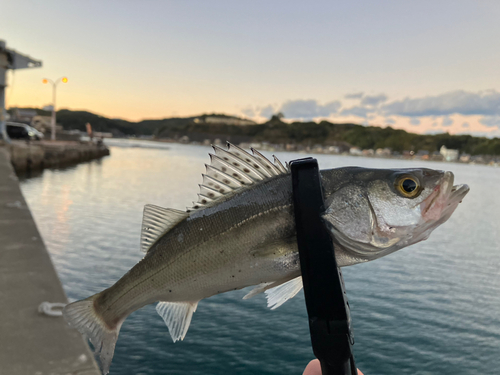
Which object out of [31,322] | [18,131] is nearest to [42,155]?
[18,131]

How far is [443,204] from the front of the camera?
1.17 m

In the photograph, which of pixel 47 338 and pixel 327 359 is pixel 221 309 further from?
pixel 327 359

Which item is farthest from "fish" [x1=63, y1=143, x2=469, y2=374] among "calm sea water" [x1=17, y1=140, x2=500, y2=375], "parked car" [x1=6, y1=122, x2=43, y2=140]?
"parked car" [x1=6, y1=122, x2=43, y2=140]

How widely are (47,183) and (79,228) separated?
15.0 m

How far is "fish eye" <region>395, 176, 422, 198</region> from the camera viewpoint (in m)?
1.20

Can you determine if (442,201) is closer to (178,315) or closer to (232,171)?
(232,171)

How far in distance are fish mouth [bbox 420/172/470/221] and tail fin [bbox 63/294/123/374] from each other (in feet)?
3.68

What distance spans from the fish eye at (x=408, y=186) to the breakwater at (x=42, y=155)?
32.1 m

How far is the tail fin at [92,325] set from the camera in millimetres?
1409

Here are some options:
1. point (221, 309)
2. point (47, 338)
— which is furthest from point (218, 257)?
point (221, 309)

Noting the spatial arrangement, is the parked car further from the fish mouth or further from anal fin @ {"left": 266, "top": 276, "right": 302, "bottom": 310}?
the fish mouth

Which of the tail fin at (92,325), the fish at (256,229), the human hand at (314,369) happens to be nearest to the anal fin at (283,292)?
the fish at (256,229)

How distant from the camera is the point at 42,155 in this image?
3731 cm

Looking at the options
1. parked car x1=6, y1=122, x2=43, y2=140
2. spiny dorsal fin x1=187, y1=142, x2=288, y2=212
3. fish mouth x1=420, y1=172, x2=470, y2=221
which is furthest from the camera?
parked car x1=6, y1=122, x2=43, y2=140
